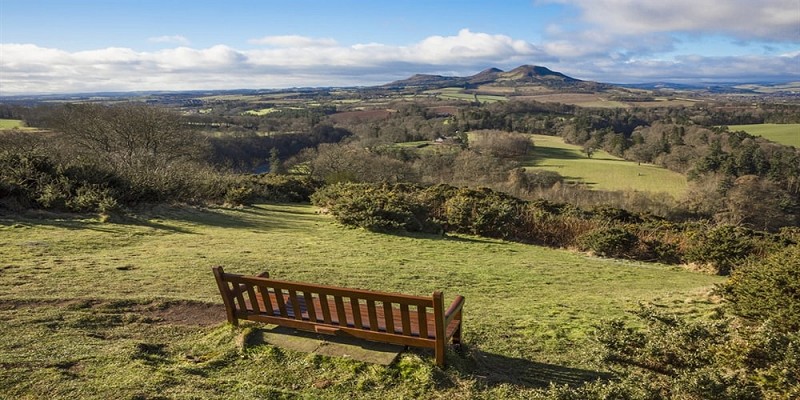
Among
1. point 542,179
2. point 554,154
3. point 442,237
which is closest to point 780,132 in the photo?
point 554,154

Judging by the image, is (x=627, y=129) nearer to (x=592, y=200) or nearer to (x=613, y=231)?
(x=592, y=200)

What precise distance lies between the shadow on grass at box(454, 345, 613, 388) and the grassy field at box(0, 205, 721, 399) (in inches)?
1.0

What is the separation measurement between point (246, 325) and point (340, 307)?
4.87ft

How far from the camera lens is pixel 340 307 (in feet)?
16.2

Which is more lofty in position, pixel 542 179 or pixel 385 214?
pixel 385 214

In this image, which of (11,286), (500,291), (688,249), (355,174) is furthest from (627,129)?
(11,286)

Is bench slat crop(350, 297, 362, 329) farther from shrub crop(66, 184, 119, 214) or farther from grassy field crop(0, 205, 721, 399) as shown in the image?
shrub crop(66, 184, 119, 214)

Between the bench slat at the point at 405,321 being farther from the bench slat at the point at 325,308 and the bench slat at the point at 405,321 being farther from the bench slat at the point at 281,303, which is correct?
the bench slat at the point at 281,303

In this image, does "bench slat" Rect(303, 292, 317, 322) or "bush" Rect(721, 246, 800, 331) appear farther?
"bush" Rect(721, 246, 800, 331)

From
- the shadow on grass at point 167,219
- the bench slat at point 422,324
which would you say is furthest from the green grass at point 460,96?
the bench slat at point 422,324

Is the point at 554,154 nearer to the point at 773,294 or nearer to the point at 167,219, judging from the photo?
the point at 167,219

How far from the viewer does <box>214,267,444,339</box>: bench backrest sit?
4555 millimetres

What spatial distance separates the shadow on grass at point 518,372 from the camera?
4.88 metres

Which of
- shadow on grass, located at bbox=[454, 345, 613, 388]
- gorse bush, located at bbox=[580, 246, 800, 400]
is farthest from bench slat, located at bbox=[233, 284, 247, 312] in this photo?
gorse bush, located at bbox=[580, 246, 800, 400]
